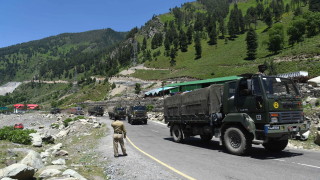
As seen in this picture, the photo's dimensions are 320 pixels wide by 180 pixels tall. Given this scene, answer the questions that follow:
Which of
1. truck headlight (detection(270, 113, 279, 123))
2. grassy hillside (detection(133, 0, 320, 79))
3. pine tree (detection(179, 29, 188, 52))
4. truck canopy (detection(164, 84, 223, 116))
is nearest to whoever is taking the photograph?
truck headlight (detection(270, 113, 279, 123))

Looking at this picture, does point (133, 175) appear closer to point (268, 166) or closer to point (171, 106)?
point (268, 166)

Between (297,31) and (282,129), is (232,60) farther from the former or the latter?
(282,129)

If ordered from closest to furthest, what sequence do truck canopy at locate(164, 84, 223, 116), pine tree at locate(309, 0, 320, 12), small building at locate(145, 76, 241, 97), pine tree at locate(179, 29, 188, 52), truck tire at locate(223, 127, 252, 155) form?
Answer: truck tire at locate(223, 127, 252, 155) → truck canopy at locate(164, 84, 223, 116) → small building at locate(145, 76, 241, 97) → pine tree at locate(309, 0, 320, 12) → pine tree at locate(179, 29, 188, 52)

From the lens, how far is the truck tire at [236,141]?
10.2 m

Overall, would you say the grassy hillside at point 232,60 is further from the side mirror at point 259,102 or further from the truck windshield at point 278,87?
the side mirror at point 259,102

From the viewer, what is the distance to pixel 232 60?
110188 millimetres

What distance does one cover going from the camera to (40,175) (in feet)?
23.8

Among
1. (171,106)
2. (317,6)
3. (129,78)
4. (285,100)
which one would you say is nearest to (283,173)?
(285,100)

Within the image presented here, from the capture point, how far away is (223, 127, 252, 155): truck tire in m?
10.2

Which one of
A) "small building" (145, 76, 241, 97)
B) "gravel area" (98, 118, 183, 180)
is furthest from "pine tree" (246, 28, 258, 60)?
"gravel area" (98, 118, 183, 180)

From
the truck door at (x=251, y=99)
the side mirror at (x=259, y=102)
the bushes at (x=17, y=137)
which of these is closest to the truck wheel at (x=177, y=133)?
the truck door at (x=251, y=99)

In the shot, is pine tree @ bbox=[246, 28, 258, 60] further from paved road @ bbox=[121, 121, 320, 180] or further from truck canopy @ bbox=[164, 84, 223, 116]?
paved road @ bbox=[121, 121, 320, 180]

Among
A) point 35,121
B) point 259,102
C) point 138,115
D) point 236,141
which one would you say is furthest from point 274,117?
point 35,121

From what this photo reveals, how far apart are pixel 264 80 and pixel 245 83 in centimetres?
84
